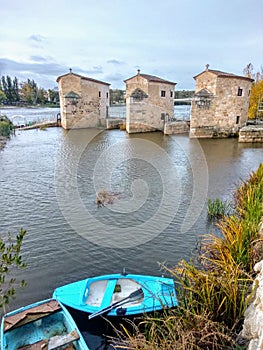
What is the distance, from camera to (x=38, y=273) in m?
5.77

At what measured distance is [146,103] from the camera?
25.7 meters

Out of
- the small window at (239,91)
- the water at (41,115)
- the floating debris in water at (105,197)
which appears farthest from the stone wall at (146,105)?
the floating debris in water at (105,197)

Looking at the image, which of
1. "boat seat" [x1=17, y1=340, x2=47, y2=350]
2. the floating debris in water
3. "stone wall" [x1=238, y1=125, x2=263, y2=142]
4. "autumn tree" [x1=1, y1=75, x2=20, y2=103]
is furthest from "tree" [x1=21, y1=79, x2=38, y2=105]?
"boat seat" [x1=17, y1=340, x2=47, y2=350]

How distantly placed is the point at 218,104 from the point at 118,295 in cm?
2134

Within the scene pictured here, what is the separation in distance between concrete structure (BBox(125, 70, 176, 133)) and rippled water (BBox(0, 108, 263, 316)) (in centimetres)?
749

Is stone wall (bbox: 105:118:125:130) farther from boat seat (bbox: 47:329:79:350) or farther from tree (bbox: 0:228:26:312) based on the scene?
boat seat (bbox: 47:329:79:350)

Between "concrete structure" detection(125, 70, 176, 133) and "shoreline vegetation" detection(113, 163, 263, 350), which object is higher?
"concrete structure" detection(125, 70, 176, 133)

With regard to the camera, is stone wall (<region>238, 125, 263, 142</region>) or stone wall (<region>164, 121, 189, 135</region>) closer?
stone wall (<region>238, 125, 263, 142</region>)

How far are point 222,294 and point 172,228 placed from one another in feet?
13.7

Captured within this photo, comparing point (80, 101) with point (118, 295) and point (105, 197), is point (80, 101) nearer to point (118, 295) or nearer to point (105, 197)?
point (105, 197)

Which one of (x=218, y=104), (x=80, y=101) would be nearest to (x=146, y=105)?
(x=218, y=104)

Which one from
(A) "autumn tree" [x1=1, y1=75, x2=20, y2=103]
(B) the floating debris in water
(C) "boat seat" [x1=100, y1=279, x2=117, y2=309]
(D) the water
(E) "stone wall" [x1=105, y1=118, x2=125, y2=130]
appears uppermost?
(A) "autumn tree" [x1=1, y1=75, x2=20, y2=103]

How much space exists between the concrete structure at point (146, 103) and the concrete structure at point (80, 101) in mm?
4897

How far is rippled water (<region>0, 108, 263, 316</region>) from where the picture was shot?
6.20 metres
